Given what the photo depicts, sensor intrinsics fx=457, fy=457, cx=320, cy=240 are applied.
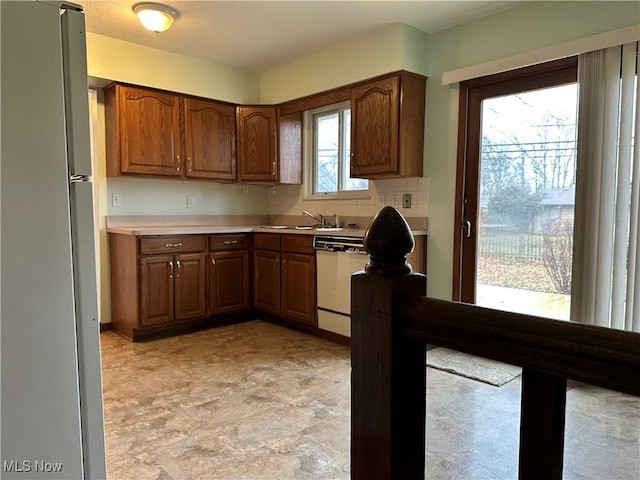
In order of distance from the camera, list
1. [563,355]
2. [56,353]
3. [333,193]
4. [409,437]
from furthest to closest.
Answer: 1. [333,193]
2. [56,353]
3. [409,437]
4. [563,355]

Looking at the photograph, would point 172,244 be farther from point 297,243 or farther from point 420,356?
point 420,356

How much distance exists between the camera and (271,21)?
338 cm

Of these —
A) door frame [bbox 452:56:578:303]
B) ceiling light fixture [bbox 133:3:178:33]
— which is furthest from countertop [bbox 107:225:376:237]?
ceiling light fixture [bbox 133:3:178:33]

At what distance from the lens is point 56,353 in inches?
48.4

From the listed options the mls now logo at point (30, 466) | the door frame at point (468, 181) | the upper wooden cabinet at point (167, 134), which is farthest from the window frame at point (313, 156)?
the mls now logo at point (30, 466)

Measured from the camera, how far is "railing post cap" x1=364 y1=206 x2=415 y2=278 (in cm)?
69

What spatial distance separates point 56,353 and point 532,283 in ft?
9.32

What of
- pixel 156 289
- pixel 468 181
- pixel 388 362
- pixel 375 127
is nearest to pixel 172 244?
pixel 156 289

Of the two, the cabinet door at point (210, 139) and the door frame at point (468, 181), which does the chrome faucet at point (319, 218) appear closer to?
the cabinet door at point (210, 139)

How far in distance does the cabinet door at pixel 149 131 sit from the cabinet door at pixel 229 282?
0.88 m

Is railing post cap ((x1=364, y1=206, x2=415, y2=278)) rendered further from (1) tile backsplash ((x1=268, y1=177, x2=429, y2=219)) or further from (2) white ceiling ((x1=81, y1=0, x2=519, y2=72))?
(1) tile backsplash ((x1=268, y1=177, x2=429, y2=219))

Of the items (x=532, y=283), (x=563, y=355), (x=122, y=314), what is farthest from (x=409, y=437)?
(x=122, y=314)

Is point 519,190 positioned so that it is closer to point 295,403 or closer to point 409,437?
point 295,403

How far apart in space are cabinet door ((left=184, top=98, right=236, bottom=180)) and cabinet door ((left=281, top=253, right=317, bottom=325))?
1.10 m
